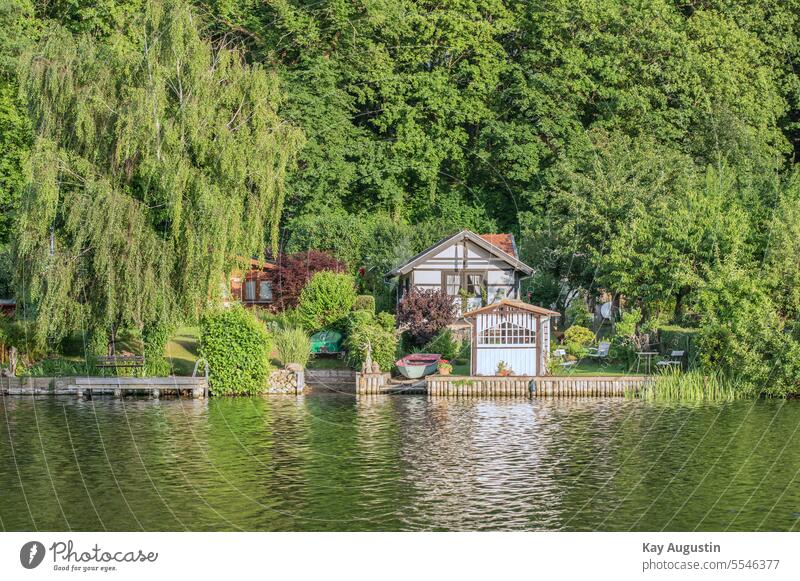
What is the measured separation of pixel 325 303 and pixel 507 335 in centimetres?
1120

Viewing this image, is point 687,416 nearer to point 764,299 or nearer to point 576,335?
point 764,299

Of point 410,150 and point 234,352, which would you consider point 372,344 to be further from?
point 410,150

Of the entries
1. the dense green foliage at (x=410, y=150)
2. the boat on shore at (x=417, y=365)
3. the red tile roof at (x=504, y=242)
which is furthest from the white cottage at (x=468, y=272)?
the boat on shore at (x=417, y=365)

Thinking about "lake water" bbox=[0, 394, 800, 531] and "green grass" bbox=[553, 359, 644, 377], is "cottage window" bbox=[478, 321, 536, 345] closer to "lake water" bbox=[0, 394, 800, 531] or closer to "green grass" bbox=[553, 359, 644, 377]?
"green grass" bbox=[553, 359, 644, 377]

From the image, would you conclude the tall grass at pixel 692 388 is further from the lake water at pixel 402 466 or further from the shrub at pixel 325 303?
the shrub at pixel 325 303

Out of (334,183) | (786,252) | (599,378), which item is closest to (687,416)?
(599,378)

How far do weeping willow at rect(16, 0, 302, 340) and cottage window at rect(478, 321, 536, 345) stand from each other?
1013 centimetres

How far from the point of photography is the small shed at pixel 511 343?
44125 millimetres

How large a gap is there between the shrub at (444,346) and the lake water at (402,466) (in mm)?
7988

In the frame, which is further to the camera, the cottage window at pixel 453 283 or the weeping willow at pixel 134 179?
the cottage window at pixel 453 283

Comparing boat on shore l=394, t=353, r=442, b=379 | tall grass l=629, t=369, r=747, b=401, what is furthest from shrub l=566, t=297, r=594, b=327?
tall grass l=629, t=369, r=747, b=401

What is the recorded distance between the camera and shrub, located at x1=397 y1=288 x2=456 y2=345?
161 feet

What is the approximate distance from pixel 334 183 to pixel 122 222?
1314 inches

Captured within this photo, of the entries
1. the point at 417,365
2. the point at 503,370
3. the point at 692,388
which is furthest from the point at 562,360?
the point at 692,388
